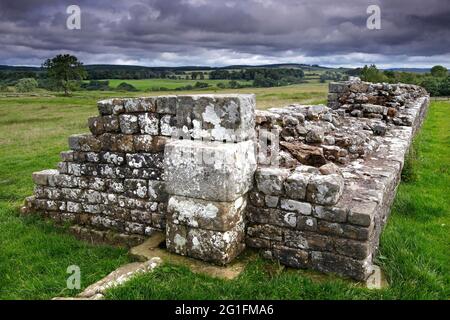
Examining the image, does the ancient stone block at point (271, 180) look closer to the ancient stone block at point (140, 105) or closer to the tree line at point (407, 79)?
the ancient stone block at point (140, 105)

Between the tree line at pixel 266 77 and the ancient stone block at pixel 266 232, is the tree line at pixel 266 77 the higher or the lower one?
the higher one

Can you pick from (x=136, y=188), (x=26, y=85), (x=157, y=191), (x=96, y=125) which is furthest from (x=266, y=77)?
(x=157, y=191)

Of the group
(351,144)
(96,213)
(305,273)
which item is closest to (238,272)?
(305,273)

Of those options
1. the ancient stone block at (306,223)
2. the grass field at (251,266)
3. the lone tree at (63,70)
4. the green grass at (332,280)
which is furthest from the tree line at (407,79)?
the lone tree at (63,70)

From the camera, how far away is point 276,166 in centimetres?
536

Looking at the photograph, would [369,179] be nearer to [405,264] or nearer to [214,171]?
[405,264]

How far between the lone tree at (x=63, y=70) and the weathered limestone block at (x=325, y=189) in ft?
226

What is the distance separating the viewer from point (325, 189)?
4406 mm

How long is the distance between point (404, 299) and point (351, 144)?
3.18 metres

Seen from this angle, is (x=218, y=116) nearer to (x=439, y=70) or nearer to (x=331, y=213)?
(x=331, y=213)

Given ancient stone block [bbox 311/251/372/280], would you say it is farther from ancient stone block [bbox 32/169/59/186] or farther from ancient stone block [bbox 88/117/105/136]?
ancient stone block [bbox 32/169/59/186]

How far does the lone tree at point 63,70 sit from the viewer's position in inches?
2670

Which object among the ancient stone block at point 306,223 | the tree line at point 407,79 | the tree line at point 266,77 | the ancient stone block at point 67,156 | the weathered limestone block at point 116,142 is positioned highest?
the tree line at point 266,77

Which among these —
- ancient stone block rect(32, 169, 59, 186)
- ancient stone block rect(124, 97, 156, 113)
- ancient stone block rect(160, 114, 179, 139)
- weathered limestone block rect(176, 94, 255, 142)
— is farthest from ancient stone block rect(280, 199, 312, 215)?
ancient stone block rect(32, 169, 59, 186)
